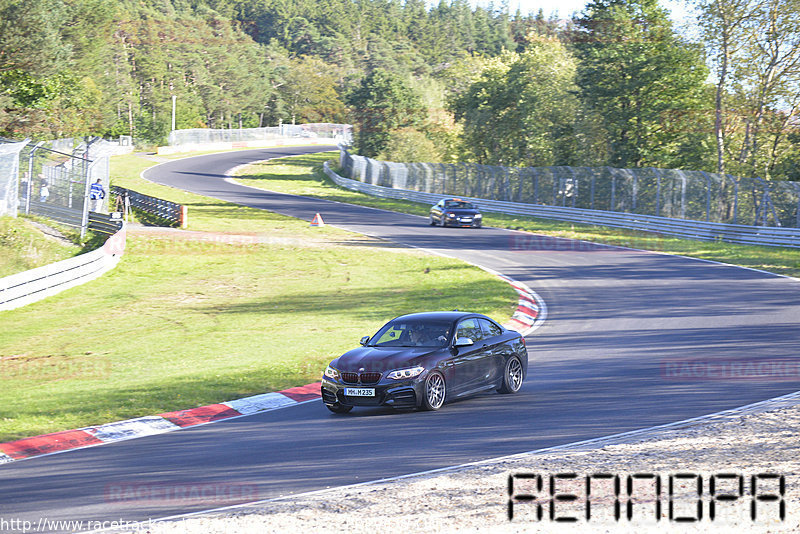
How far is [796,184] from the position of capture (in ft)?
108

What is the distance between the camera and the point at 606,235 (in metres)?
38.6

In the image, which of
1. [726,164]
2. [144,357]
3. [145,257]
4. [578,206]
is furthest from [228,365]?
[726,164]

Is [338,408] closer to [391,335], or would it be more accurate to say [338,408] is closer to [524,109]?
[391,335]

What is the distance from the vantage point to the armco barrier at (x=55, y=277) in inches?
877

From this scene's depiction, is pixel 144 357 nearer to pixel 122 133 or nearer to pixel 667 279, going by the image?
pixel 667 279

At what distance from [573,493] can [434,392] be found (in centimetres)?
447

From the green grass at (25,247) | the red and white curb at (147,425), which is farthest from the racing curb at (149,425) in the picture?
the green grass at (25,247)

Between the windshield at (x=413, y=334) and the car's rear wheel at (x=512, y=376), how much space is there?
3.90 ft

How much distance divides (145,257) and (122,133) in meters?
92.7

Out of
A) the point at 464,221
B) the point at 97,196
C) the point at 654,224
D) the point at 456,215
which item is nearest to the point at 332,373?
the point at 97,196

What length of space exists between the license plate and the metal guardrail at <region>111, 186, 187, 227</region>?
31.8 m

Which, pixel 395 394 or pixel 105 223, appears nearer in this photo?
pixel 395 394

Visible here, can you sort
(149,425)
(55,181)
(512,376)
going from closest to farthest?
(149,425) → (512,376) → (55,181)

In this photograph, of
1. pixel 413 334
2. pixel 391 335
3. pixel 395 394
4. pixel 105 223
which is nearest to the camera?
pixel 395 394
